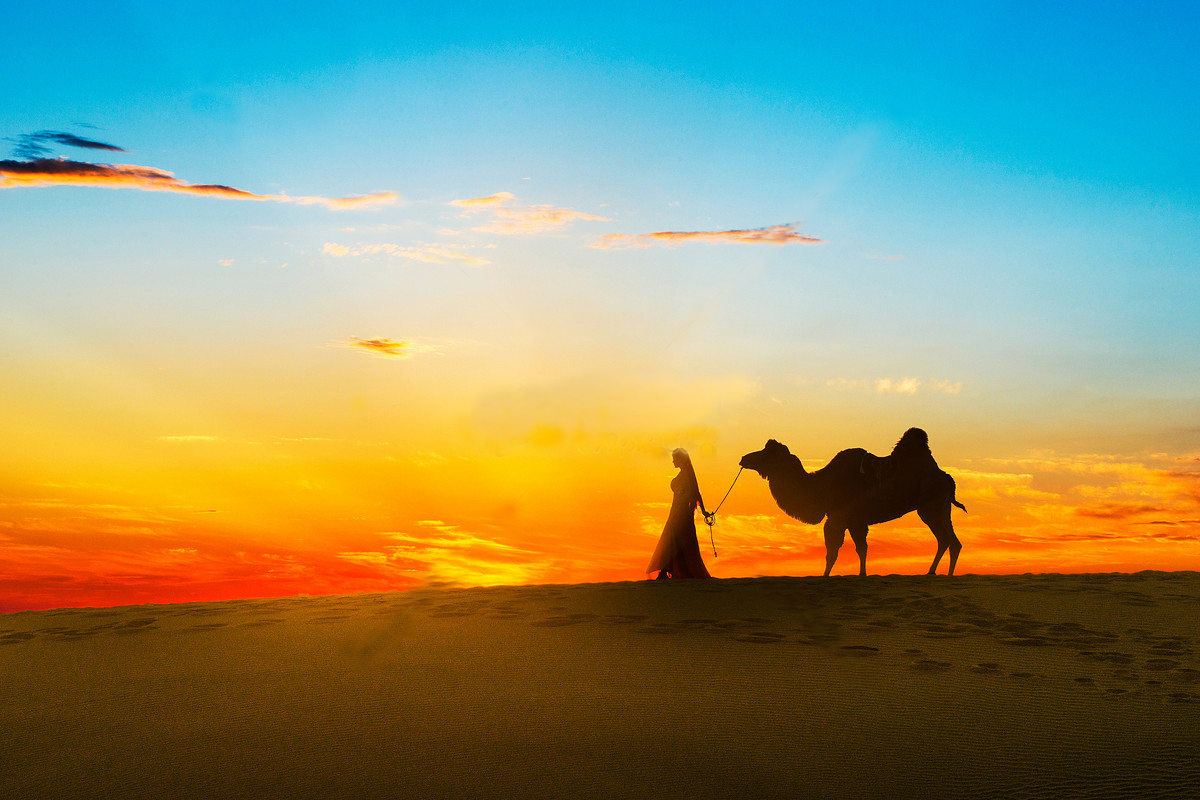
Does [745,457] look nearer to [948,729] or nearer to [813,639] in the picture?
[813,639]

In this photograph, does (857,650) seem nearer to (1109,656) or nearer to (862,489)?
(1109,656)

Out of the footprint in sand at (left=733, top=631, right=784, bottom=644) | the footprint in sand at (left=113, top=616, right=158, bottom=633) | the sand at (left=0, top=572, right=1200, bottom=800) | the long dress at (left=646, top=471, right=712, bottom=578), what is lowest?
the sand at (left=0, top=572, right=1200, bottom=800)

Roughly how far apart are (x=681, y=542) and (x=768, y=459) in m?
3.97

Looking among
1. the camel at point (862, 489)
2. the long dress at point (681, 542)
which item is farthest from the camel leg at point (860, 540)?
the long dress at point (681, 542)

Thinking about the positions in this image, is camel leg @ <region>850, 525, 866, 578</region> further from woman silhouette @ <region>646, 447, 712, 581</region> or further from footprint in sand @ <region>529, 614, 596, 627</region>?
footprint in sand @ <region>529, 614, 596, 627</region>

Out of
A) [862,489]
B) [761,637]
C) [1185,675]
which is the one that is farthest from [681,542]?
[1185,675]

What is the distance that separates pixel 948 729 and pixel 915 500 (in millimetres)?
11883

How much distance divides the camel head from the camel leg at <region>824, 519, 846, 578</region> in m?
1.50

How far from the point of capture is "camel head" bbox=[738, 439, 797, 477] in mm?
18156

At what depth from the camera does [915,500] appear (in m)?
17.8

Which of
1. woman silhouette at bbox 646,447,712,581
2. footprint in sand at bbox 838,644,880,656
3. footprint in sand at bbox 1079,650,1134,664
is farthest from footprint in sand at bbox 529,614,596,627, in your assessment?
footprint in sand at bbox 1079,650,1134,664

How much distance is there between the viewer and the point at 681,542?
593 inches

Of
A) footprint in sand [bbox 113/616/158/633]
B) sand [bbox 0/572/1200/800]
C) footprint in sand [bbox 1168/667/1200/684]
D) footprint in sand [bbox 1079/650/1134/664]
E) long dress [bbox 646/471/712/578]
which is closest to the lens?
sand [bbox 0/572/1200/800]

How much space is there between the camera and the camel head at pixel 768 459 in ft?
59.6
